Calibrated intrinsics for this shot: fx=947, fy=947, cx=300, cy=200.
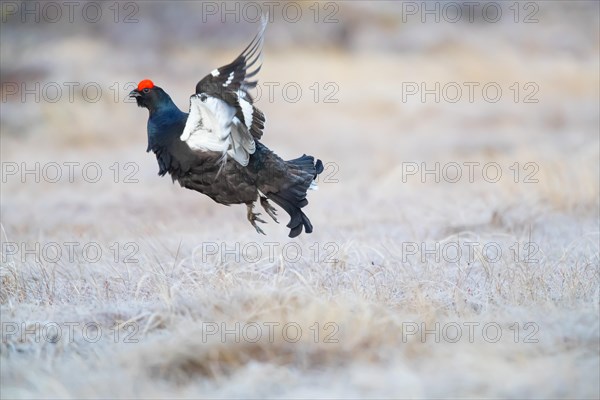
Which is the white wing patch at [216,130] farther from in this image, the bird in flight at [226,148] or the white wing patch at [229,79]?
the white wing patch at [229,79]

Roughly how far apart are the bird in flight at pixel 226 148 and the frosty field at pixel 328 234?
1.50ft

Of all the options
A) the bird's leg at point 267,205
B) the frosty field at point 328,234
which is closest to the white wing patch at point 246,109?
the bird's leg at point 267,205

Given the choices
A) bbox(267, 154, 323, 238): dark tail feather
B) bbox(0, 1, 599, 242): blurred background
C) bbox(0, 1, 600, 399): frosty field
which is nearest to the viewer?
bbox(0, 1, 600, 399): frosty field

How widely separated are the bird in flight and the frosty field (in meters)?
0.46

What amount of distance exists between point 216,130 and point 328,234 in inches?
93.0

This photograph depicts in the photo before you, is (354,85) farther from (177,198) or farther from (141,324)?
(141,324)

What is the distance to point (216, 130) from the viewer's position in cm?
551

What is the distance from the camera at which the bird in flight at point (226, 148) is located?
5.27 metres

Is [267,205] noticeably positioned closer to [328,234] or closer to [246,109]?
[246,109]

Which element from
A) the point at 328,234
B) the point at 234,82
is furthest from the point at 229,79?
the point at 328,234

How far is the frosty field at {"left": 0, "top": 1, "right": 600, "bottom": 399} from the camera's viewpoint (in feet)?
13.3

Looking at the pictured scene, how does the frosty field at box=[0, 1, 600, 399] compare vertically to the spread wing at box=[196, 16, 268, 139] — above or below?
below

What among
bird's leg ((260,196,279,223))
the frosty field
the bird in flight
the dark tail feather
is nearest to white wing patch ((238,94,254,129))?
the bird in flight

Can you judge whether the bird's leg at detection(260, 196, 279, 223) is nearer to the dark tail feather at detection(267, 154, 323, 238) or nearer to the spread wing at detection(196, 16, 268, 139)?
the dark tail feather at detection(267, 154, 323, 238)
